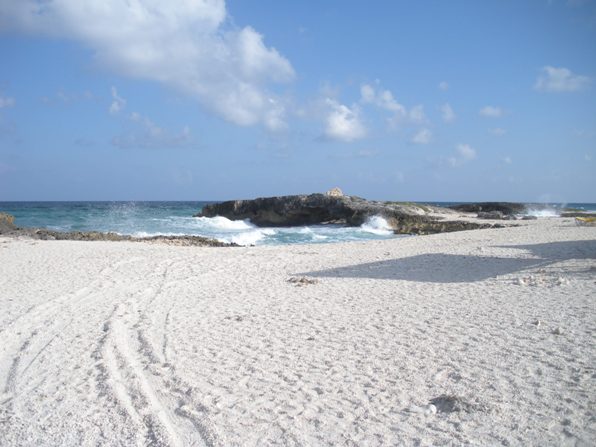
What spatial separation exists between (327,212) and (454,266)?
79.5 ft

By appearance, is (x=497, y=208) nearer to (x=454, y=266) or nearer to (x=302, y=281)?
(x=454, y=266)

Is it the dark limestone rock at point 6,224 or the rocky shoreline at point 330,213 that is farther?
the rocky shoreline at point 330,213

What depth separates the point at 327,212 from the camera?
36000 mm

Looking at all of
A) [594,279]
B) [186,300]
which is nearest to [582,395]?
[594,279]

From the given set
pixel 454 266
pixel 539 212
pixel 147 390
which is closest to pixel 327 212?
pixel 539 212

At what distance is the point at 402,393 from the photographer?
445 centimetres

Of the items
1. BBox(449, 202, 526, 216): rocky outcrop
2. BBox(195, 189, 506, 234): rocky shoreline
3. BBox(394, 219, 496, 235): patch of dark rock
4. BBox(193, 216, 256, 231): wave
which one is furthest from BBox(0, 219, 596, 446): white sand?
BBox(449, 202, 526, 216): rocky outcrop

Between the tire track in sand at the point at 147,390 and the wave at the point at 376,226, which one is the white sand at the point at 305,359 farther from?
the wave at the point at 376,226

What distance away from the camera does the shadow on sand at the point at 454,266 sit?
35.1 feet

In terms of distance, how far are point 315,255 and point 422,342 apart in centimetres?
962

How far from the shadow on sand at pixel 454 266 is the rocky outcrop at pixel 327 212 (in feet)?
45.3

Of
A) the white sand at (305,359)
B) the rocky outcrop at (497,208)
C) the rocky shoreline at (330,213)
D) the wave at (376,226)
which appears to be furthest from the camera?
the rocky outcrop at (497,208)

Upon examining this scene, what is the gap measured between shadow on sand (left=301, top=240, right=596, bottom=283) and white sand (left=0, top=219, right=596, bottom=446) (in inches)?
5.9

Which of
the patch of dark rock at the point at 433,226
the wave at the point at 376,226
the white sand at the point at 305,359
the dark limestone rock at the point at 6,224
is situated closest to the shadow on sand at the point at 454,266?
the white sand at the point at 305,359
